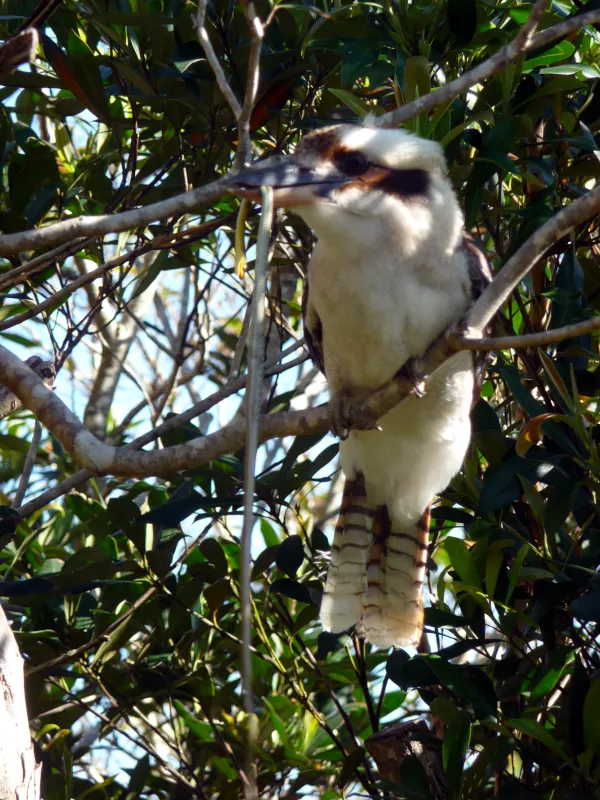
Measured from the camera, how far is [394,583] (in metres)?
2.96

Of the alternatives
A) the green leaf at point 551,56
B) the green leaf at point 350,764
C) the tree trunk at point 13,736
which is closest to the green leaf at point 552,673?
the green leaf at point 350,764

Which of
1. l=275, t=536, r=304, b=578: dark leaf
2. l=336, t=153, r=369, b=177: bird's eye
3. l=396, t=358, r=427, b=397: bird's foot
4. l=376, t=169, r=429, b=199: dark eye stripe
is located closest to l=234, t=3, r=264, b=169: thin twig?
l=336, t=153, r=369, b=177: bird's eye

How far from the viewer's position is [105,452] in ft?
7.61

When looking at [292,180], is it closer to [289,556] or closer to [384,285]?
[384,285]

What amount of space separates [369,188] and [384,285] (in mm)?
228

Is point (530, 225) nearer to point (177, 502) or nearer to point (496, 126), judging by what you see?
point (496, 126)

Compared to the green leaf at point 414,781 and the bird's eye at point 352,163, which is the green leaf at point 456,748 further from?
the bird's eye at point 352,163

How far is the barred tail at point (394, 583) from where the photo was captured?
2.85 meters

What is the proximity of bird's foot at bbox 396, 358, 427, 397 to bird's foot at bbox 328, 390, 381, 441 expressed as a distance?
144 millimetres

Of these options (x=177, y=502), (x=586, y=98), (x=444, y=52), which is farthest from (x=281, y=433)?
(x=586, y=98)

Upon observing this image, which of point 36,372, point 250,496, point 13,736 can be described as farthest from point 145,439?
point 250,496

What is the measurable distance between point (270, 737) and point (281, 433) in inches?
45.3

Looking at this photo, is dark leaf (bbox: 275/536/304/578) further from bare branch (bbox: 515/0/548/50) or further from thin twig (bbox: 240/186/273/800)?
thin twig (bbox: 240/186/273/800)

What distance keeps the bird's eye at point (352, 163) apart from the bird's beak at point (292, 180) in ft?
0.09
